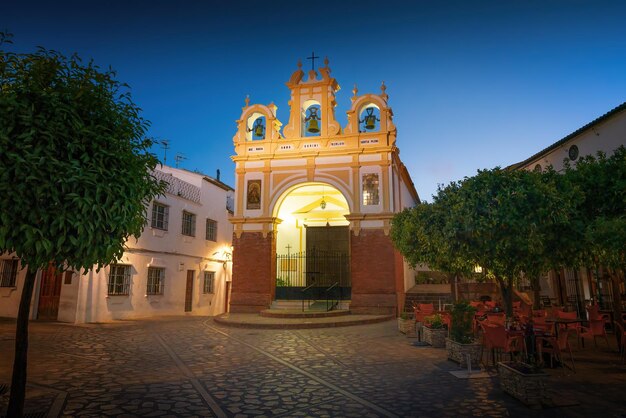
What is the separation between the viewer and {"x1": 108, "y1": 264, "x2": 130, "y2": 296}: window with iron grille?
17828mm

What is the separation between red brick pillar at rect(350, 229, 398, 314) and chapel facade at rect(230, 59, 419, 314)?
45 mm

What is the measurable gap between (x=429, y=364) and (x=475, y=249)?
2.71m

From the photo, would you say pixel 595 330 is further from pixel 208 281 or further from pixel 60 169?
pixel 208 281

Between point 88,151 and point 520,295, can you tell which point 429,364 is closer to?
point 88,151

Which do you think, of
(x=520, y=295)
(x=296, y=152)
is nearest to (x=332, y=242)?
(x=296, y=152)

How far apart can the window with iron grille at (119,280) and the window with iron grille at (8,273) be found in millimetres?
4460

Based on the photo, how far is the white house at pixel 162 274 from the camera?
16.9 meters

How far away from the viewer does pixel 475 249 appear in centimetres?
A: 764

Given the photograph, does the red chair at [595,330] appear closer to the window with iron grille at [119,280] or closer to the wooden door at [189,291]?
the window with iron grille at [119,280]

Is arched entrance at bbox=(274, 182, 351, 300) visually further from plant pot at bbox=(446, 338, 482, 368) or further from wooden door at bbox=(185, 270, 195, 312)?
plant pot at bbox=(446, 338, 482, 368)

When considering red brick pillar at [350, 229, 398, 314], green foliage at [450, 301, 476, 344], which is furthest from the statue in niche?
green foliage at [450, 301, 476, 344]

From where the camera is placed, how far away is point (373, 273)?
18.3 meters

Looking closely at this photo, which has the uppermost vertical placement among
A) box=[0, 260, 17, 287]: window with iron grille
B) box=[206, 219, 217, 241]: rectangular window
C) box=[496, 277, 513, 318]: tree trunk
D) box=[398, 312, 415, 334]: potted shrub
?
box=[206, 219, 217, 241]: rectangular window

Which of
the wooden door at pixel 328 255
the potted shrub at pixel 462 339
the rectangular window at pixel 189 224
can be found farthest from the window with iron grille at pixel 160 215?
the potted shrub at pixel 462 339
